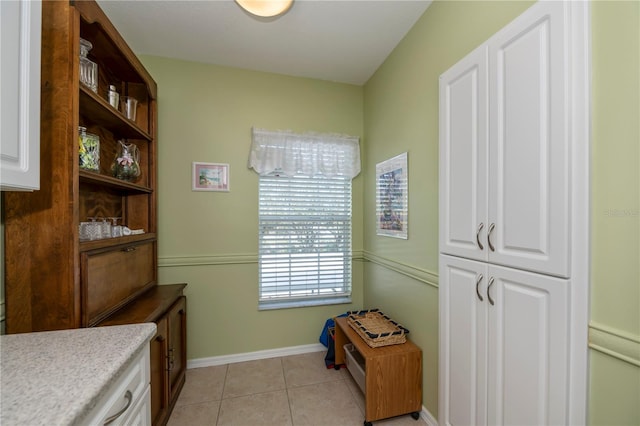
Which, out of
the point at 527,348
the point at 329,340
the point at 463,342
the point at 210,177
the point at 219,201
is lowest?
the point at 329,340

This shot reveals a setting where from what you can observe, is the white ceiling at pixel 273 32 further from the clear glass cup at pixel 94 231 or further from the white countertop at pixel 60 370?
the white countertop at pixel 60 370

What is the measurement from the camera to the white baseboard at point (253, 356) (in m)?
2.33

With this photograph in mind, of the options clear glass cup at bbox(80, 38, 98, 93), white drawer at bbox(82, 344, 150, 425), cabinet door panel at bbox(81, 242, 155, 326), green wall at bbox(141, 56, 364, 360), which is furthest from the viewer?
green wall at bbox(141, 56, 364, 360)

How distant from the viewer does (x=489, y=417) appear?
3.91 feet

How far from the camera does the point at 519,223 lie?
1050 mm

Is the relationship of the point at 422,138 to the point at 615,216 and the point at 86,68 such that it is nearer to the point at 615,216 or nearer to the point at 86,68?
the point at 615,216

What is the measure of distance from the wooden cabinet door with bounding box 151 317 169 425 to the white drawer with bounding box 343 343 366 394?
1283 mm

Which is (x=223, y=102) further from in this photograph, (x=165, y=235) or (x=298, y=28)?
(x=165, y=235)

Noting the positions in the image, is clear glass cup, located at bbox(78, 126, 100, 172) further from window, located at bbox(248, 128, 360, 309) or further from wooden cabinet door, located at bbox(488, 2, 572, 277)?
wooden cabinet door, located at bbox(488, 2, 572, 277)

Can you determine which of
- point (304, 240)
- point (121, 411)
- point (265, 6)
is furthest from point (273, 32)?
point (121, 411)

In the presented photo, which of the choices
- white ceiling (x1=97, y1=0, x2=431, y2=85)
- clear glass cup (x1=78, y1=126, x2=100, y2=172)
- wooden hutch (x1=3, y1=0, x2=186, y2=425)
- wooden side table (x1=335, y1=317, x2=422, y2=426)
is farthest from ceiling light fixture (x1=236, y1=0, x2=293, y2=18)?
wooden side table (x1=335, y1=317, x2=422, y2=426)

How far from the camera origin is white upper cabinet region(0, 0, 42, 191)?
82cm

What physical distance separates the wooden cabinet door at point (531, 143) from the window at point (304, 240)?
1.63 meters

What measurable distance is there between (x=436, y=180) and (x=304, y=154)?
1321mm
